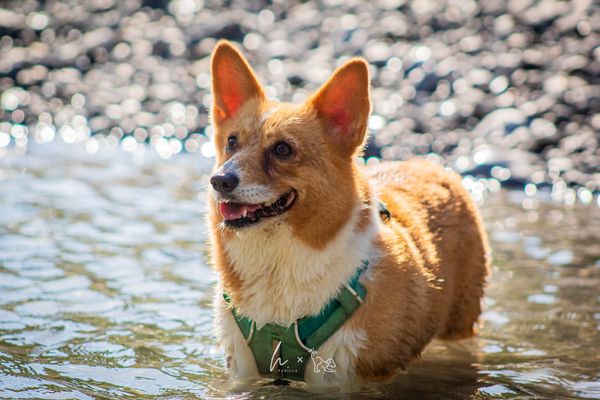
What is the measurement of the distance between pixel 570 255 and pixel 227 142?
388cm

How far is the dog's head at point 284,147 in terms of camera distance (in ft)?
14.2

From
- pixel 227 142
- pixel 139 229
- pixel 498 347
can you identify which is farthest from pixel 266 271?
pixel 139 229

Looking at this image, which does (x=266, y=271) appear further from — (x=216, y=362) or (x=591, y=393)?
(x=591, y=393)

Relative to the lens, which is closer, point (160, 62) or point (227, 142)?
point (227, 142)

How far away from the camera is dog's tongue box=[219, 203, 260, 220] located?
4.34m

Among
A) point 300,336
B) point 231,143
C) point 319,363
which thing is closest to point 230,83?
point 231,143

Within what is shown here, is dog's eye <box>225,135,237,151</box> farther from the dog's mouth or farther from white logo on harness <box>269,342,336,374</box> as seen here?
white logo on harness <box>269,342,336,374</box>

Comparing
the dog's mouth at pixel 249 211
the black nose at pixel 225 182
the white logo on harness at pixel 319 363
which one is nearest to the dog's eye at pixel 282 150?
the dog's mouth at pixel 249 211

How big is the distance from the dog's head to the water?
3.15ft

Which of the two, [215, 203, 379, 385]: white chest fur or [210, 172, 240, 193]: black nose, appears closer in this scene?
[210, 172, 240, 193]: black nose

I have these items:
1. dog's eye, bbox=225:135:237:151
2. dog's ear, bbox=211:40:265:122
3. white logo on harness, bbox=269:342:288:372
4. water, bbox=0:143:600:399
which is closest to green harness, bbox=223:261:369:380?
white logo on harness, bbox=269:342:288:372

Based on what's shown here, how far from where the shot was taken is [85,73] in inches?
521

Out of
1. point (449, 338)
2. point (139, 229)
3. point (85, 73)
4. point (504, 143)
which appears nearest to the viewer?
point (449, 338)

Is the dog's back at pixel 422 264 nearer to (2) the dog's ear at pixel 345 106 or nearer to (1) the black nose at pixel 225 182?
(2) the dog's ear at pixel 345 106
